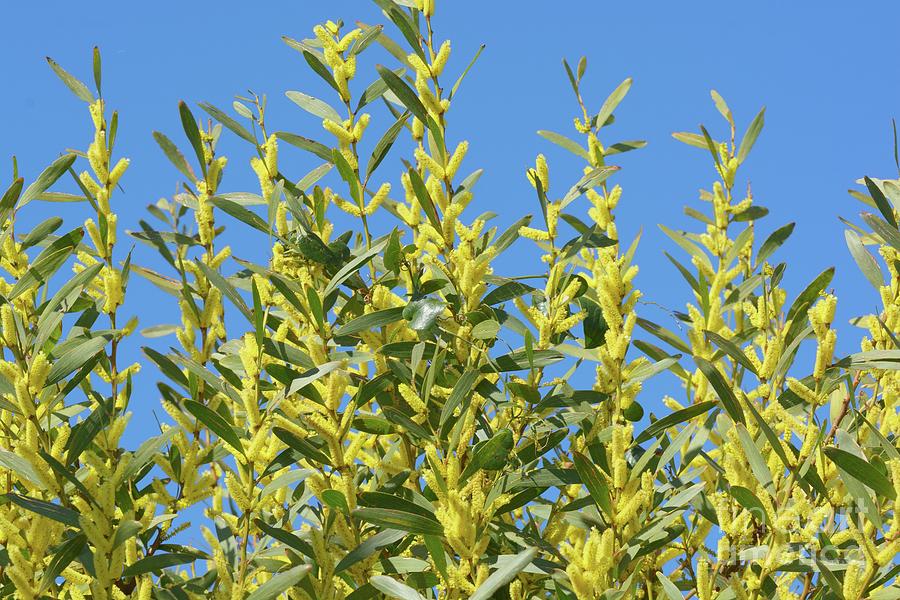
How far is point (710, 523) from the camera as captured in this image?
2.28 meters

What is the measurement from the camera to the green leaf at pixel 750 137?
9.90 feet

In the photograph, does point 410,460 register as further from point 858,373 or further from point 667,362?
point 858,373

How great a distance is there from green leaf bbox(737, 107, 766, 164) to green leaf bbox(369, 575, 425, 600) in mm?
1859

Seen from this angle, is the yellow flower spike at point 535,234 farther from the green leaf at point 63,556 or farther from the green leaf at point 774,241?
A: the green leaf at point 63,556

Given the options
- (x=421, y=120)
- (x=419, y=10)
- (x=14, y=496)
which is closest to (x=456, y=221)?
(x=421, y=120)

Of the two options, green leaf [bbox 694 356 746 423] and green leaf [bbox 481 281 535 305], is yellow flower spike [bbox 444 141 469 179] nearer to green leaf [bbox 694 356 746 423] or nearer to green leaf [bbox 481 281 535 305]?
green leaf [bbox 481 281 535 305]

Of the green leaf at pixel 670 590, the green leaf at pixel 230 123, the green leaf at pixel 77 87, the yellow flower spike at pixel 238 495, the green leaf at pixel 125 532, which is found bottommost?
the green leaf at pixel 670 590

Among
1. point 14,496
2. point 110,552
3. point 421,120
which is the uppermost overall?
point 421,120

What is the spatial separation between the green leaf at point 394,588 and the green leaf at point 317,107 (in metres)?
1.22

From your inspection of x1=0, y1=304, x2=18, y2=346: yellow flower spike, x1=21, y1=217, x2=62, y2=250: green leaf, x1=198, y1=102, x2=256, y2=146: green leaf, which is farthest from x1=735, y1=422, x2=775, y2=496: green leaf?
x1=21, y1=217, x2=62, y2=250: green leaf

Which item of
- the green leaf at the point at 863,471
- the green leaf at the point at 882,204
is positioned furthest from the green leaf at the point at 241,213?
the green leaf at the point at 882,204

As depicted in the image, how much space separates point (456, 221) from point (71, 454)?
0.91 metres

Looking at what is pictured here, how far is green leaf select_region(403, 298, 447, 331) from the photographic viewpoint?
201 cm

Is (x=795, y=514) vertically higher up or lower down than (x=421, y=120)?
lower down
